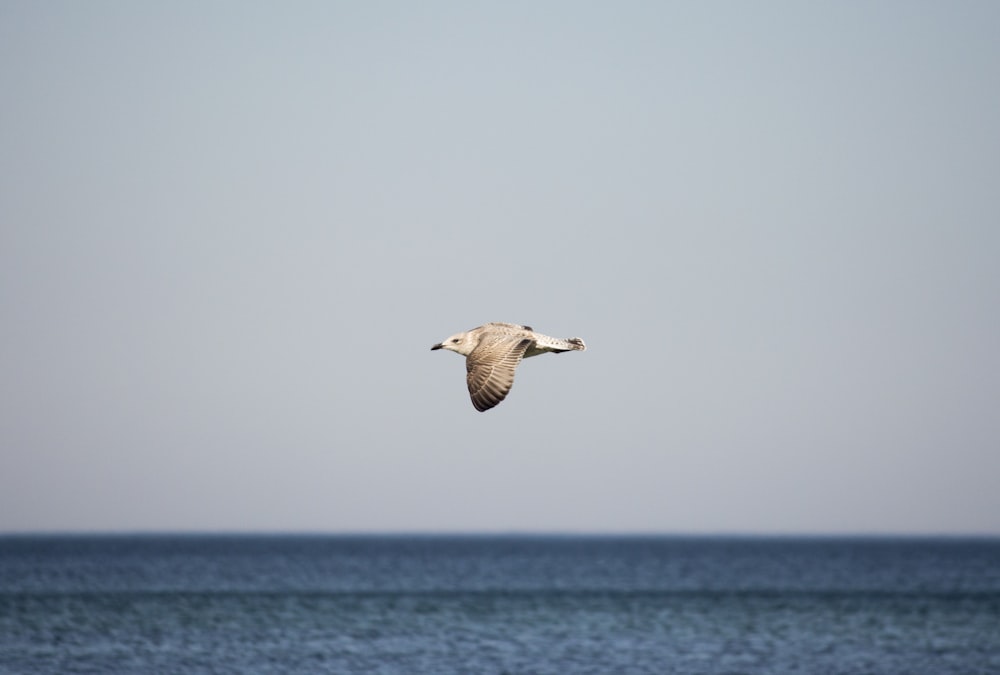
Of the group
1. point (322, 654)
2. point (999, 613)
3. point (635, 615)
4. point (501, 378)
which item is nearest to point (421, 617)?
point (635, 615)

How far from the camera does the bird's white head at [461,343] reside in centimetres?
1934

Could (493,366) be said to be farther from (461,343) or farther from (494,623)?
(494,623)

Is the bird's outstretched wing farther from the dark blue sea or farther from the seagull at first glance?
the dark blue sea

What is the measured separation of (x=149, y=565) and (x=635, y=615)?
7059 centimetres

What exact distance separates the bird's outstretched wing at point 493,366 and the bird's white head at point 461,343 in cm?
25

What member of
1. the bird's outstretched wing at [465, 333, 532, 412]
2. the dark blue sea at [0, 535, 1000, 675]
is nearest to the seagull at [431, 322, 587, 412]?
the bird's outstretched wing at [465, 333, 532, 412]

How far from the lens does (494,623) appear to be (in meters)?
55.0

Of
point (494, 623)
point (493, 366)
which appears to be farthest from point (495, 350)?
point (494, 623)

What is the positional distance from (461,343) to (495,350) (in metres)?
1.25

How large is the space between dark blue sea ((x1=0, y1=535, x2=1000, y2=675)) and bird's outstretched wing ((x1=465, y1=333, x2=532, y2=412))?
69.8 ft

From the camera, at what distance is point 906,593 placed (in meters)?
79.2

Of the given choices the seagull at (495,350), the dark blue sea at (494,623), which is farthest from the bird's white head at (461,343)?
the dark blue sea at (494,623)

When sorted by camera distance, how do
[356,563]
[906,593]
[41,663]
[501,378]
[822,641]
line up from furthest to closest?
1. [356,563]
2. [906,593]
3. [822,641]
4. [41,663]
5. [501,378]

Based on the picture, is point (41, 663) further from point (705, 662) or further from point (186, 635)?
point (705, 662)
